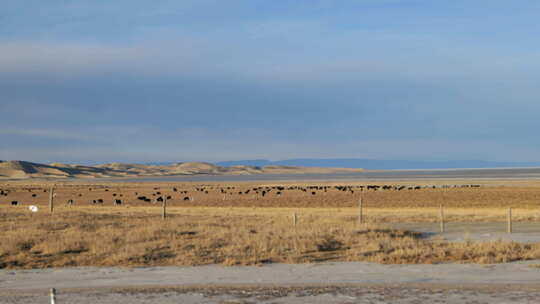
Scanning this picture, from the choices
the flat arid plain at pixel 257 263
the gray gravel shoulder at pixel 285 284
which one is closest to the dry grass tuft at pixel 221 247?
the flat arid plain at pixel 257 263

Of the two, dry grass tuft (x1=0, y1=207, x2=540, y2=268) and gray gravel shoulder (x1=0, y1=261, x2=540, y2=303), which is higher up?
dry grass tuft (x1=0, y1=207, x2=540, y2=268)

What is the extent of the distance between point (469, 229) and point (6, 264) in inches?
750

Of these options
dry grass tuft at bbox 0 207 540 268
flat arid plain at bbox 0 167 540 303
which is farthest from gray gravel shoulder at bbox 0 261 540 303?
dry grass tuft at bbox 0 207 540 268

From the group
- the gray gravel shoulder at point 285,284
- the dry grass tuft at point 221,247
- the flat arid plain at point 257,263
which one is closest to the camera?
the gray gravel shoulder at point 285,284

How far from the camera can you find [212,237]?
74.5 ft

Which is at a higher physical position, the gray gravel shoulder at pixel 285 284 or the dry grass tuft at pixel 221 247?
the dry grass tuft at pixel 221 247

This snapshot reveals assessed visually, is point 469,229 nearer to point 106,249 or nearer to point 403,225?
point 403,225

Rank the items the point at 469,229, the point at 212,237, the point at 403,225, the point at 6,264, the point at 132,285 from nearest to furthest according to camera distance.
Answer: the point at 132,285 → the point at 6,264 → the point at 212,237 → the point at 469,229 → the point at 403,225

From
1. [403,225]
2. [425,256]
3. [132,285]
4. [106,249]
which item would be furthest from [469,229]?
[132,285]

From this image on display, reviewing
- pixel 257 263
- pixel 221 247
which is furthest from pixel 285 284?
pixel 221 247

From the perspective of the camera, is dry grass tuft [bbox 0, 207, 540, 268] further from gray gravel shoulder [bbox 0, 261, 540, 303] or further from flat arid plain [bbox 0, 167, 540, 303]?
gray gravel shoulder [bbox 0, 261, 540, 303]

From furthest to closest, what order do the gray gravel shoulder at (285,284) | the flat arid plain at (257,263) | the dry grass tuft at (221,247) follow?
the dry grass tuft at (221,247) < the flat arid plain at (257,263) < the gray gravel shoulder at (285,284)

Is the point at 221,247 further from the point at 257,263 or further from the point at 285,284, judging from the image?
the point at 285,284

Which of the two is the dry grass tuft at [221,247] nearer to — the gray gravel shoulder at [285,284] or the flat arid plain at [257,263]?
the flat arid plain at [257,263]
